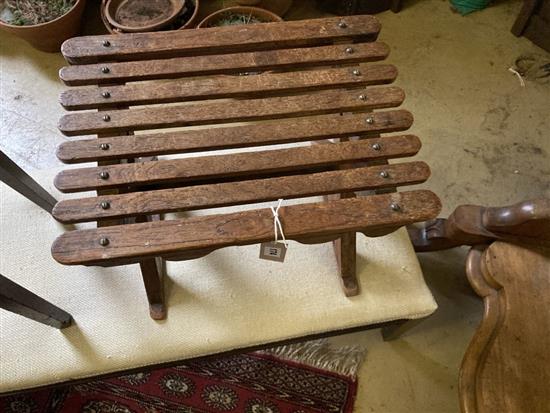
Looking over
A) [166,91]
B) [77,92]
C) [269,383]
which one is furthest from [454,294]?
[77,92]

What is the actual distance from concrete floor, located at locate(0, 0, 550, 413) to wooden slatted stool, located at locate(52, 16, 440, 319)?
455mm

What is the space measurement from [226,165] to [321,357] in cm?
66

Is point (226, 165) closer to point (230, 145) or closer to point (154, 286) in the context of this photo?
point (230, 145)

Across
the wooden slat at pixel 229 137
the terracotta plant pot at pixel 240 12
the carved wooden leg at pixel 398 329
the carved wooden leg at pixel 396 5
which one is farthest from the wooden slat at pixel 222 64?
the carved wooden leg at pixel 396 5

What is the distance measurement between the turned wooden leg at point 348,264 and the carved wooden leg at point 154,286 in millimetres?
384

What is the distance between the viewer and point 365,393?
123cm

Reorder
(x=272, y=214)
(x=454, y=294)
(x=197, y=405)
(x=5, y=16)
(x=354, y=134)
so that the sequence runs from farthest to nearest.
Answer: (x=5, y=16) → (x=454, y=294) → (x=197, y=405) → (x=354, y=134) → (x=272, y=214)

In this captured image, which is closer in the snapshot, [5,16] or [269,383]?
[269,383]

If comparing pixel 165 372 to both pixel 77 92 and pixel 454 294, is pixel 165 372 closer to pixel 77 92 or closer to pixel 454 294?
pixel 77 92

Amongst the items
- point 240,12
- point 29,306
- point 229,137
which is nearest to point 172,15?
point 240,12

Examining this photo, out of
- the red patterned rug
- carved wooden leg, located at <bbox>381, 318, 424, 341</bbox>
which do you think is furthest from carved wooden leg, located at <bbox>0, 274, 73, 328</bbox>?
carved wooden leg, located at <bbox>381, 318, 424, 341</bbox>

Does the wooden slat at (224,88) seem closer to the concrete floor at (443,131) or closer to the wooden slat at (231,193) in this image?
the wooden slat at (231,193)

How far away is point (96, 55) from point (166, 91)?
18 cm

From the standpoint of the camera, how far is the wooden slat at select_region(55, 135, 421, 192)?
830mm
